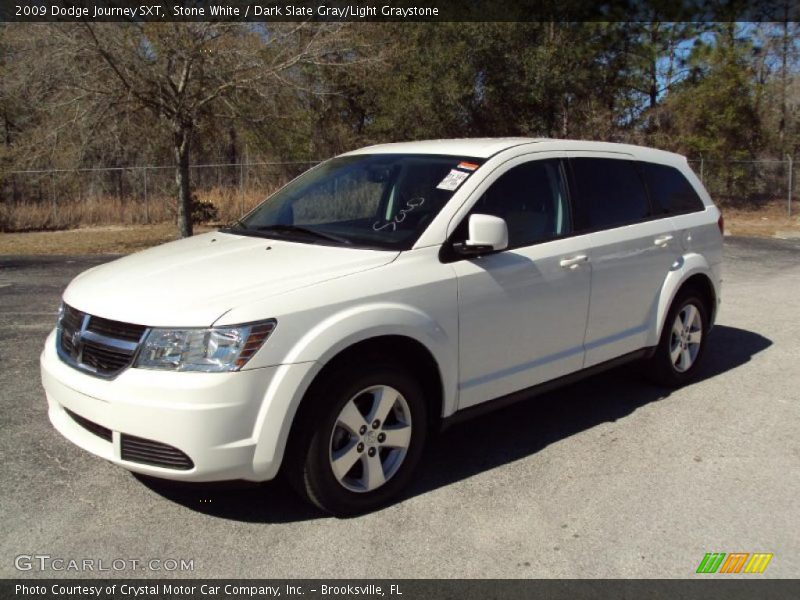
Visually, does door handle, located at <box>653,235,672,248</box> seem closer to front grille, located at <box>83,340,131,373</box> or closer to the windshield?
the windshield

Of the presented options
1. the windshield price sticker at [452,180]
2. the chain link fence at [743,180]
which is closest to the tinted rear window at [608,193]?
the windshield price sticker at [452,180]

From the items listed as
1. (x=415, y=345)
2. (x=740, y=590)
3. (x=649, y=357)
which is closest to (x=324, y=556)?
(x=415, y=345)

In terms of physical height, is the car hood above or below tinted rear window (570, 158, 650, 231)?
below

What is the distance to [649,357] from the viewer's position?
5.55 metres

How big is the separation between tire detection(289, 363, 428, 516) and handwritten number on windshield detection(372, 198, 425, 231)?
2.84 feet

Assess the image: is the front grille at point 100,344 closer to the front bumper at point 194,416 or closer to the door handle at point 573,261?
the front bumper at point 194,416

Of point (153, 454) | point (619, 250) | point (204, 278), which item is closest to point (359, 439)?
point (153, 454)

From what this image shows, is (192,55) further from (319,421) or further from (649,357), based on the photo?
(319,421)

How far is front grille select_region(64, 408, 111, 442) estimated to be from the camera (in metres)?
3.57

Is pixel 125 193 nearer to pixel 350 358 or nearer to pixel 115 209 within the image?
pixel 115 209

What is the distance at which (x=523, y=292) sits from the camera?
4395 mm

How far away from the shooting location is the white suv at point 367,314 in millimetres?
3375

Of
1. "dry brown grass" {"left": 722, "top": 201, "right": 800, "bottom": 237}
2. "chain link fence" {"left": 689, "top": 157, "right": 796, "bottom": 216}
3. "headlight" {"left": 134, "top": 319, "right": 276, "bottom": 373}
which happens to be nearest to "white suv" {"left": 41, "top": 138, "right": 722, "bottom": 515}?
"headlight" {"left": 134, "top": 319, "right": 276, "bottom": 373}

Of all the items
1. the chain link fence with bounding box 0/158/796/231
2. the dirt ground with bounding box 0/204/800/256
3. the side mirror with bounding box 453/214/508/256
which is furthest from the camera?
the chain link fence with bounding box 0/158/796/231
